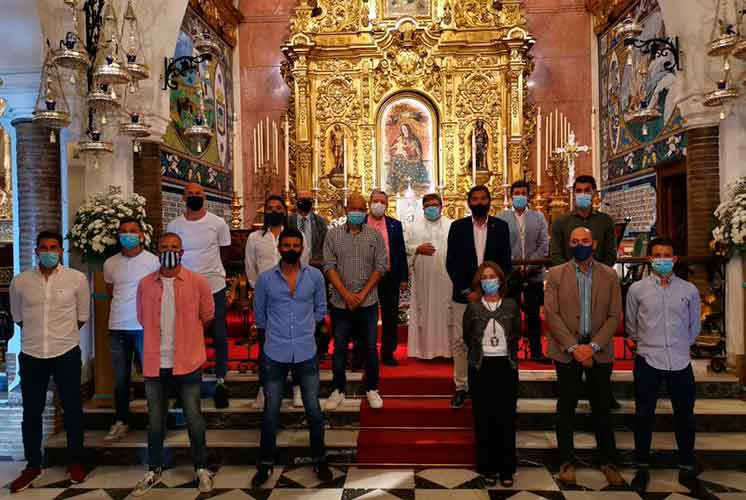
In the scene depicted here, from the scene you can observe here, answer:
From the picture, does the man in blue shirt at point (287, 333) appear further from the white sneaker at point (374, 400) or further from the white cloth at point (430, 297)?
the white cloth at point (430, 297)

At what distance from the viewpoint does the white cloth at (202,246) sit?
485 centimetres

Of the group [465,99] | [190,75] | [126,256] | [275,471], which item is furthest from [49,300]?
[465,99]

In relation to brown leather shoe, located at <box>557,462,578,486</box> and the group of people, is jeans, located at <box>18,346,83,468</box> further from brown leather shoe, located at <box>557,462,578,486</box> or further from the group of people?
brown leather shoe, located at <box>557,462,578,486</box>

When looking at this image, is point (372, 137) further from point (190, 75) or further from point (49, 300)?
point (49, 300)

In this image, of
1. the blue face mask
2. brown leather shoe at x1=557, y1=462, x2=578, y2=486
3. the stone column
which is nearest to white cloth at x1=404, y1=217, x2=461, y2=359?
brown leather shoe at x1=557, y1=462, x2=578, y2=486

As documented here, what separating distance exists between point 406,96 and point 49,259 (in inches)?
302

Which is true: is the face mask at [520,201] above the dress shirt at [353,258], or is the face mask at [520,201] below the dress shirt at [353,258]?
above

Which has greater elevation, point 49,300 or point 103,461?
point 49,300

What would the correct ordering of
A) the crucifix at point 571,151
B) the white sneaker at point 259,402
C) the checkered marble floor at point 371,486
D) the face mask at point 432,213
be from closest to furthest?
1. the checkered marble floor at point 371,486
2. the white sneaker at point 259,402
3. the face mask at point 432,213
4. the crucifix at point 571,151

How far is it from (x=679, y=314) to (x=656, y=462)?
1.25 m

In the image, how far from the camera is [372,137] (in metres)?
10.7

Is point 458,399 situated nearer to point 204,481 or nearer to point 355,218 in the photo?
point 355,218

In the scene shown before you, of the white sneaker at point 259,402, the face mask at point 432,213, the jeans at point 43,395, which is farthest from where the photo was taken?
the face mask at point 432,213

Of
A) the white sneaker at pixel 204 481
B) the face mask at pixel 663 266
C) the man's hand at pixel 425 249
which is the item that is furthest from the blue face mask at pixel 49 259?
the face mask at pixel 663 266
